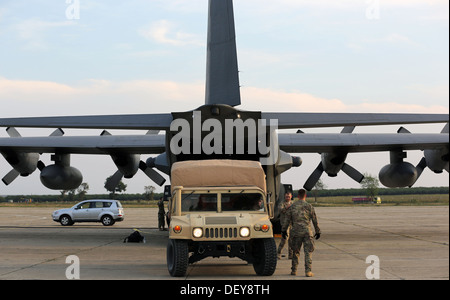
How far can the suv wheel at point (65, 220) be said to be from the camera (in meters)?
29.3

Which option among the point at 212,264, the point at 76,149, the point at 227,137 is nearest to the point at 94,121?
the point at 227,137

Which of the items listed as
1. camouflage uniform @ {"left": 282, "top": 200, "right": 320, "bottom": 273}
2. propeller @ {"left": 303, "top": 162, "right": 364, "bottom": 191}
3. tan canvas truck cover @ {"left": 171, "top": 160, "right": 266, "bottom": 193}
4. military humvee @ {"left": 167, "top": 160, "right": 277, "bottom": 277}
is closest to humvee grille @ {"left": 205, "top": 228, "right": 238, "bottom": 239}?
military humvee @ {"left": 167, "top": 160, "right": 277, "bottom": 277}

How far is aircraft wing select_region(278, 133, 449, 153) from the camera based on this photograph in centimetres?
2197

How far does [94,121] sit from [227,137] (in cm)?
346

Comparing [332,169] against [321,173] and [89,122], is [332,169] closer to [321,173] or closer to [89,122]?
[321,173]

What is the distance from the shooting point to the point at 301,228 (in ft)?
35.3

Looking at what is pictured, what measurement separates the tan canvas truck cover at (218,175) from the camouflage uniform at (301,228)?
148cm

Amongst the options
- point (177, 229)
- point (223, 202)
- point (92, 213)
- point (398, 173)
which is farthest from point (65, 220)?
point (177, 229)

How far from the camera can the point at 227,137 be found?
14328mm

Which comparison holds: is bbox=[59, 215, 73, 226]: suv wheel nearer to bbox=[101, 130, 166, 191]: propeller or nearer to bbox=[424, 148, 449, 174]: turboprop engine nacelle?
bbox=[101, 130, 166, 191]: propeller

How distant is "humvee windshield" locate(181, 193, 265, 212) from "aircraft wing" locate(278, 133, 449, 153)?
34.5 feet
